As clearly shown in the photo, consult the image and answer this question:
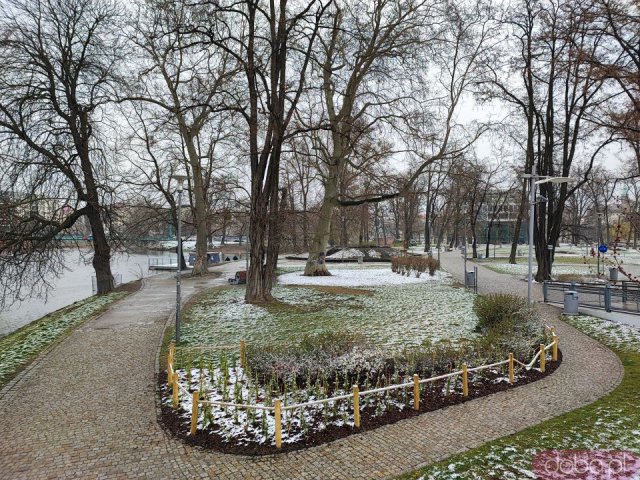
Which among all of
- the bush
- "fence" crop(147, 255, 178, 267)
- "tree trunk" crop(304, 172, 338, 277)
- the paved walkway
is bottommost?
"fence" crop(147, 255, 178, 267)

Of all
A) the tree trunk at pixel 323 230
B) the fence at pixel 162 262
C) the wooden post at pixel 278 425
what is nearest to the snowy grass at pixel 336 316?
the wooden post at pixel 278 425

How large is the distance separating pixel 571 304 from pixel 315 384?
12.1 meters

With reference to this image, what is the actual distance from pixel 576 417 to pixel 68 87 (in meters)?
22.7

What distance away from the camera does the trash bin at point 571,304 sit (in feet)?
53.9

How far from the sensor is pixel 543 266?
84.4 feet

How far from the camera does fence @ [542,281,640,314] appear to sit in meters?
14.8

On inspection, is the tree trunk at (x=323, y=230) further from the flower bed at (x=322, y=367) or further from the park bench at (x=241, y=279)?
the flower bed at (x=322, y=367)

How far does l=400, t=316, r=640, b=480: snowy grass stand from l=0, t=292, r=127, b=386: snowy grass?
30.2 feet

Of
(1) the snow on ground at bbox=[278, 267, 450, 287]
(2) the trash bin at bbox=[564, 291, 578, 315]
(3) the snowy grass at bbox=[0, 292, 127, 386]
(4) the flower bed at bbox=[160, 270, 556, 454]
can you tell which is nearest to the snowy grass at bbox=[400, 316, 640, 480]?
(4) the flower bed at bbox=[160, 270, 556, 454]

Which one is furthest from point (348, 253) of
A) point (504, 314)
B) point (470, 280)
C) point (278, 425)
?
point (278, 425)

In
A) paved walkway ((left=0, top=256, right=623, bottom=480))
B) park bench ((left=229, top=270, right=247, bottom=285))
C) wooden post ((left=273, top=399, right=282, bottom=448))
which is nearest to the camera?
paved walkway ((left=0, top=256, right=623, bottom=480))

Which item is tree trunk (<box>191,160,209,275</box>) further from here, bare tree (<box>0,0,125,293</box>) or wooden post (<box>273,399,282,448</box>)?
wooden post (<box>273,399,282,448</box>)

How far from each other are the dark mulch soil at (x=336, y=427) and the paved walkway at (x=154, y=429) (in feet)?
0.46

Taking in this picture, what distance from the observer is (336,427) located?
703 centimetres
